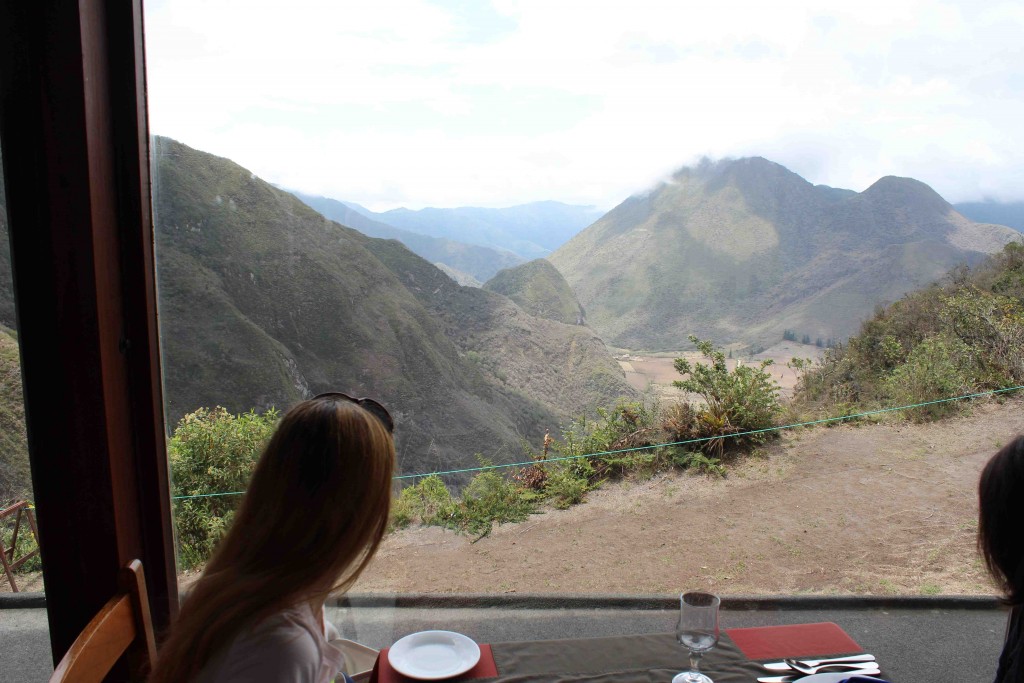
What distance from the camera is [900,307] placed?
11.2 feet

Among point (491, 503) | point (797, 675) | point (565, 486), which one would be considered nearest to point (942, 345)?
point (565, 486)

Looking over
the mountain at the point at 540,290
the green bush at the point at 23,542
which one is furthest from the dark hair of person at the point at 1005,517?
the mountain at the point at 540,290

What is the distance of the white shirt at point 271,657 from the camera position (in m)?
0.69

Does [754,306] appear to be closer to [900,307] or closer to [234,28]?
[900,307]

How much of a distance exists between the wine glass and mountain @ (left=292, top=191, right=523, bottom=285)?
1.95 meters

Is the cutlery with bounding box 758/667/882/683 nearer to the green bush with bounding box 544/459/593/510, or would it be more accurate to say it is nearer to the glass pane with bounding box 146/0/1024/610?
the glass pane with bounding box 146/0/1024/610

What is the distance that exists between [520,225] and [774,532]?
179 centimetres

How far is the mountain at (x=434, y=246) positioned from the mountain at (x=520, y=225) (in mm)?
39

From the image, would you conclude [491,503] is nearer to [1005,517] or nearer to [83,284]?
[83,284]

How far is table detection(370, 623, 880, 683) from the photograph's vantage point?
0.99 m

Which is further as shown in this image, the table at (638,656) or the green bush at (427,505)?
the green bush at (427,505)

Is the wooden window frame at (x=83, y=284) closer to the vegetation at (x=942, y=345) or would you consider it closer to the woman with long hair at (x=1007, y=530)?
the woman with long hair at (x=1007, y=530)

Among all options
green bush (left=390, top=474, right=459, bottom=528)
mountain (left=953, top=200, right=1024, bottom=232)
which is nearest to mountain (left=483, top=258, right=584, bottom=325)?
green bush (left=390, top=474, right=459, bottom=528)

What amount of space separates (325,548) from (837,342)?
127 inches
